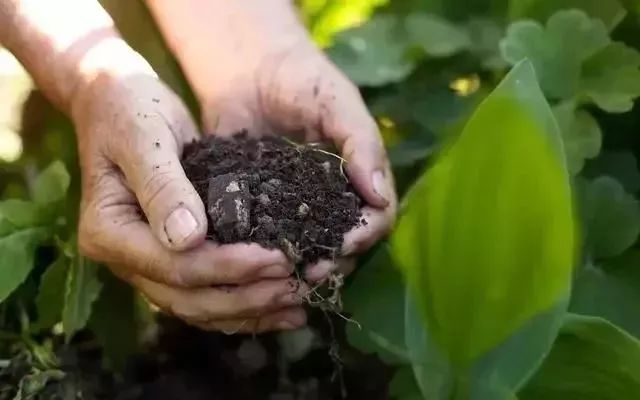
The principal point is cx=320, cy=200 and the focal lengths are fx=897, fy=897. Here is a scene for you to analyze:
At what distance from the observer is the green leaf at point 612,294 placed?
1.90 feet

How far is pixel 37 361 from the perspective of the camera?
2.35ft

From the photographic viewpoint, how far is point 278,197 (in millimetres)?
545

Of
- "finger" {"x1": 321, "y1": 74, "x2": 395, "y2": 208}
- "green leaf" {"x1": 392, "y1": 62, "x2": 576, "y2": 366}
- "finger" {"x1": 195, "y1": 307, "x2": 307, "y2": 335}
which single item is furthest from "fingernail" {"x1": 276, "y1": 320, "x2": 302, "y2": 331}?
"green leaf" {"x1": 392, "y1": 62, "x2": 576, "y2": 366}

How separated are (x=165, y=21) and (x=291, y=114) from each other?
171mm

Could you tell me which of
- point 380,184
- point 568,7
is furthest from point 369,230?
point 568,7

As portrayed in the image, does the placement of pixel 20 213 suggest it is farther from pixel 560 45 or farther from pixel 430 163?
pixel 560 45

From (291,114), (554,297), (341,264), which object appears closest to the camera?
(554,297)

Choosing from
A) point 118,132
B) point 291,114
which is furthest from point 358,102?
point 118,132

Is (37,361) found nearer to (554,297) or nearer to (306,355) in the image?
(306,355)

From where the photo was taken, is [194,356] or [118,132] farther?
[194,356]

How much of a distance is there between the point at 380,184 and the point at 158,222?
0.15 meters

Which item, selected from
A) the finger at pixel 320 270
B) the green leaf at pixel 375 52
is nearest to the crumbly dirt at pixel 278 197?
the finger at pixel 320 270

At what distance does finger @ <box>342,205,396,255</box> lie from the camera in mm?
556

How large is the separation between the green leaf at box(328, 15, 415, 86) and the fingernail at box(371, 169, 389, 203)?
0.37 ft
